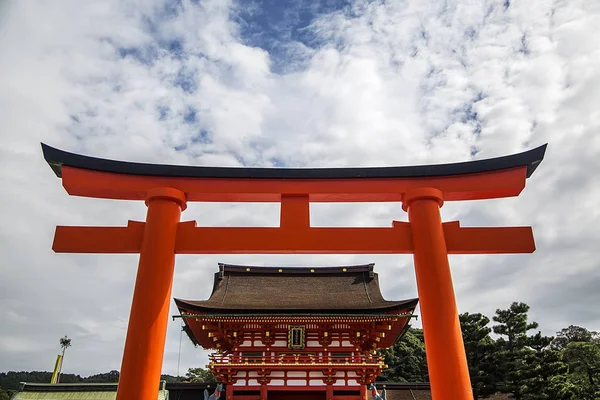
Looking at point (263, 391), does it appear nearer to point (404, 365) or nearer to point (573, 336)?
point (404, 365)

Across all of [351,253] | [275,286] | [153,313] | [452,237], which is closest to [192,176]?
[153,313]

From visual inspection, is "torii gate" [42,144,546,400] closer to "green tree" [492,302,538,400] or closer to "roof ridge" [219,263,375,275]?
"roof ridge" [219,263,375,275]

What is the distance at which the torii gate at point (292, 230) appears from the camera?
14.5 feet

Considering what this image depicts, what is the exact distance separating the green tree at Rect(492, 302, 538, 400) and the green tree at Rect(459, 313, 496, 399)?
50 centimetres

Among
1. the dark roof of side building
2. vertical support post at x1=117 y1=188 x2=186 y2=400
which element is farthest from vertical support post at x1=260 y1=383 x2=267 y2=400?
vertical support post at x1=117 y1=188 x2=186 y2=400

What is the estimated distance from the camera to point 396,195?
5652 millimetres

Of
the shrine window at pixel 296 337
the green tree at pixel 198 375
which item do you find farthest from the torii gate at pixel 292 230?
the green tree at pixel 198 375

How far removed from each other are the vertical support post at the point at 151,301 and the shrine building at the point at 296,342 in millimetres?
6593

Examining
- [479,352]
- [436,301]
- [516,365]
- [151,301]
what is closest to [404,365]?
[479,352]

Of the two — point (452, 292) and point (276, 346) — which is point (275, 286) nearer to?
point (276, 346)

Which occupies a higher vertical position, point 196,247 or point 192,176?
point 192,176

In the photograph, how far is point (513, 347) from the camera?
874 inches

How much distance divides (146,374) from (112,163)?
2848mm

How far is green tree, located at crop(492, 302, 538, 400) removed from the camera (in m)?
20.2
